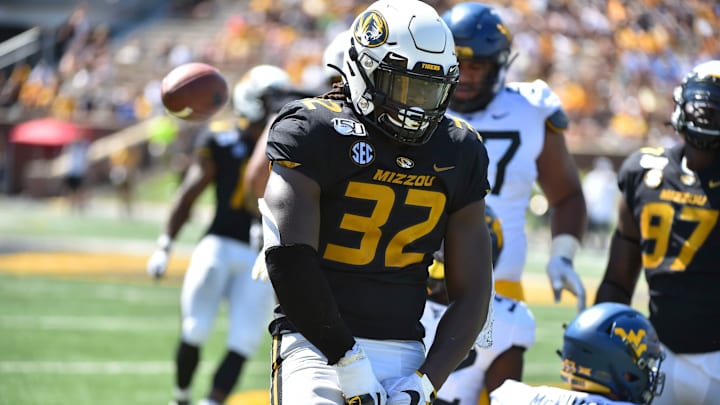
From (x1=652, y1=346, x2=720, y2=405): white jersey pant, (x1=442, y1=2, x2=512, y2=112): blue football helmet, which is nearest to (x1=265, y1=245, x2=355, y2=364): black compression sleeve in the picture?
(x1=652, y1=346, x2=720, y2=405): white jersey pant

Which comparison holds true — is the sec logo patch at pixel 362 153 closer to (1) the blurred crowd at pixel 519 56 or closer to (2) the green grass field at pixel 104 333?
(2) the green grass field at pixel 104 333

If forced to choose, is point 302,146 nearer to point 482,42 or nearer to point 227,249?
point 482,42

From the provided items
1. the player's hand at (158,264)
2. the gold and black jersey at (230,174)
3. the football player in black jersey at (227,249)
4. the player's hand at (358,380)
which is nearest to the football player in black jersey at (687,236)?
the player's hand at (358,380)

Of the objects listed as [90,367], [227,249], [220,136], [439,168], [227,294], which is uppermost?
[439,168]

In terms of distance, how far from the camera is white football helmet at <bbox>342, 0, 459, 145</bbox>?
314 centimetres

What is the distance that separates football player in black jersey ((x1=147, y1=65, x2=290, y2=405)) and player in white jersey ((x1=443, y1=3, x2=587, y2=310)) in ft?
7.46

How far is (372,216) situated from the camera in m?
3.15

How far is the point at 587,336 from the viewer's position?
3.74 m

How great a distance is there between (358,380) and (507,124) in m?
2.10

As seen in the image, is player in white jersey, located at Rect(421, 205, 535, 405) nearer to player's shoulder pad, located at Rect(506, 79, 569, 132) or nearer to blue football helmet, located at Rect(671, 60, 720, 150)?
player's shoulder pad, located at Rect(506, 79, 569, 132)

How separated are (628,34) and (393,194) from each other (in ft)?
63.6

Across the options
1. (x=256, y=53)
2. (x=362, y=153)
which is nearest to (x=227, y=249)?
(x=362, y=153)

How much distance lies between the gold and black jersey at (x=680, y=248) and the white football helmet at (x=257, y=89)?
298 cm

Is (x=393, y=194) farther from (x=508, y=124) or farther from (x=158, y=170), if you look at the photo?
(x=158, y=170)
